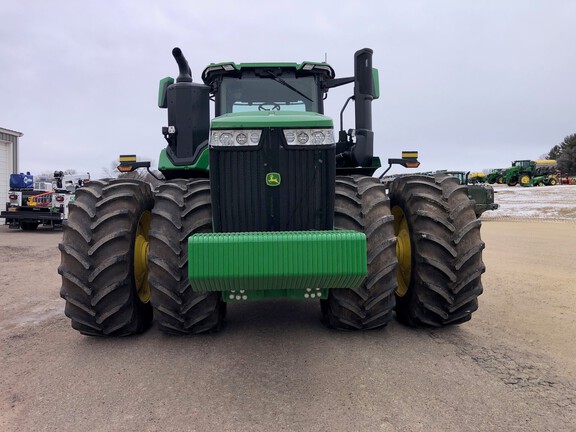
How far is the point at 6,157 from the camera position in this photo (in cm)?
2102

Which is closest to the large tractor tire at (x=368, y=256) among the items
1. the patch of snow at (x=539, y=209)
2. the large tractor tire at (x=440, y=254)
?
the large tractor tire at (x=440, y=254)

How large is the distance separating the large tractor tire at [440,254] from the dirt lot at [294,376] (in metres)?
0.26

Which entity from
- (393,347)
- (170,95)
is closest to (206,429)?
(393,347)

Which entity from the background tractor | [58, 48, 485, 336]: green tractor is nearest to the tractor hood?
[58, 48, 485, 336]: green tractor

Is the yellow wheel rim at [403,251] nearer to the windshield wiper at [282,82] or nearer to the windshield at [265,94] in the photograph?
the windshield at [265,94]

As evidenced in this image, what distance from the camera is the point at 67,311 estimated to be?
12.1 ft

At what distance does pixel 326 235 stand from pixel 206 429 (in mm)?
1365

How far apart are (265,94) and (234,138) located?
5.42 feet

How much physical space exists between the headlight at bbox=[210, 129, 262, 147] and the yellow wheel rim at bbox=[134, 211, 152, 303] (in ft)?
3.86

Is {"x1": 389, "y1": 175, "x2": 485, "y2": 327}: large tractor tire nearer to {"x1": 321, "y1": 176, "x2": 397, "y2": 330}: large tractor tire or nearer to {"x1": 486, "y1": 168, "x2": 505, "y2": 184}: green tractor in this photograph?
{"x1": 321, "y1": 176, "x2": 397, "y2": 330}: large tractor tire

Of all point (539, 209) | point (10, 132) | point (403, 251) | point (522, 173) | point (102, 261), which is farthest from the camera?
point (522, 173)

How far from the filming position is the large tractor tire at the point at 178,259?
344 centimetres

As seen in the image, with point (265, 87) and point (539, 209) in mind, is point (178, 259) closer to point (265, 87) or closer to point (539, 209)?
point (265, 87)

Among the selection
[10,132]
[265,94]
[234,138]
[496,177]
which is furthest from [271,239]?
[496,177]
